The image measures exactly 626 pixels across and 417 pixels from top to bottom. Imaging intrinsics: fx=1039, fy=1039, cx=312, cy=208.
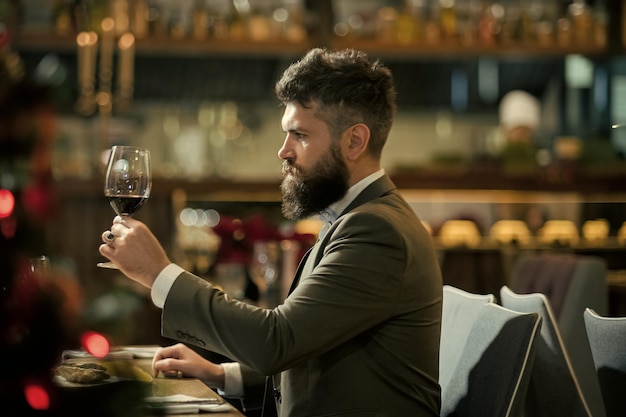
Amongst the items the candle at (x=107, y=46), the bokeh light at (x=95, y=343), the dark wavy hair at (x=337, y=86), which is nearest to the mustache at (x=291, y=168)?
the dark wavy hair at (x=337, y=86)

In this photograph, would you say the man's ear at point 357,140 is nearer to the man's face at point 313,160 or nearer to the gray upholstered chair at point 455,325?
the man's face at point 313,160

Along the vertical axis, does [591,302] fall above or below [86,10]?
below

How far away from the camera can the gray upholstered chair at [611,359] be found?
1987 mm

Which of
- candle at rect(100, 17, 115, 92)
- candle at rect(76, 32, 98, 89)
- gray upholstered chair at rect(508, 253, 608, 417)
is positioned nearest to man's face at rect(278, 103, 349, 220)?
gray upholstered chair at rect(508, 253, 608, 417)

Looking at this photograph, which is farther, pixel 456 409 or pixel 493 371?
pixel 456 409

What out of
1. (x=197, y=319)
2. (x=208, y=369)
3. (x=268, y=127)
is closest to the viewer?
(x=197, y=319)

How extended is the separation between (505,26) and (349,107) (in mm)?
5714

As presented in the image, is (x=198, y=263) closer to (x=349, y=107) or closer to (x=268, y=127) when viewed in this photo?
(x=268, y=127)

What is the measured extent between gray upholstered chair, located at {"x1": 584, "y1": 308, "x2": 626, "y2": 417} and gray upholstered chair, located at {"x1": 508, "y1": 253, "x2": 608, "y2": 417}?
3.41 feet

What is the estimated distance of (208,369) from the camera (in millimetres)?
2297

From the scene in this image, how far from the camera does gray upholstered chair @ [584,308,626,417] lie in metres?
1.99

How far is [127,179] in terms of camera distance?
2047mm

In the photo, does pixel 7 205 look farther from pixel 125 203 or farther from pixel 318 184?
pixel 318 184

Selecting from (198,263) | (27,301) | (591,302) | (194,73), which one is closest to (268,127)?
(194,73)
